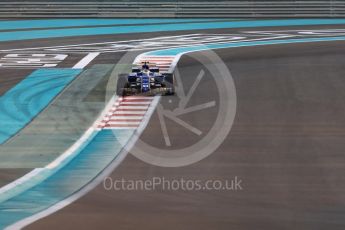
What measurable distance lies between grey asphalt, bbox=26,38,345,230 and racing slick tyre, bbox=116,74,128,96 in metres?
1.16

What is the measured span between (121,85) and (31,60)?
18.8 ft

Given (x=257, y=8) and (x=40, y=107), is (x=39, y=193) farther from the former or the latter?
(x=257, y=8)

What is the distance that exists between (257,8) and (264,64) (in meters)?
11.4

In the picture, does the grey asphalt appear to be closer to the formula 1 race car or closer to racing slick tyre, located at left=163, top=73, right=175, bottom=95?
racing slick tyre, located at left=163, top=73, right=175, bottom=95

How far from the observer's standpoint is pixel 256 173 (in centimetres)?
1073

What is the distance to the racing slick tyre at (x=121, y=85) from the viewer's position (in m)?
16.5

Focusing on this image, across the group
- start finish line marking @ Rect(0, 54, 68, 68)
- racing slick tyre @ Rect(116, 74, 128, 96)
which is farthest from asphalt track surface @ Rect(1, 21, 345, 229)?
start finish line marking @ Rect(0, 54, 68, 68)

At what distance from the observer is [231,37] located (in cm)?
2577

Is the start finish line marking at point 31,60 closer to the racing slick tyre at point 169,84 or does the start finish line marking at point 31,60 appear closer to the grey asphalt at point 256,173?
the racing slick tyre at point 169,84

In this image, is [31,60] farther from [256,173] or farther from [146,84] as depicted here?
[256,173]

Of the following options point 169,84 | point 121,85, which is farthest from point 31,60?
point 169,84

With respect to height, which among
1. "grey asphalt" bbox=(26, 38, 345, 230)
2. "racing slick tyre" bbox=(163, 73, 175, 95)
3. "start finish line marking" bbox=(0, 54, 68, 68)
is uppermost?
"start finish line marking" bbox=(0, 54, 68, 68)

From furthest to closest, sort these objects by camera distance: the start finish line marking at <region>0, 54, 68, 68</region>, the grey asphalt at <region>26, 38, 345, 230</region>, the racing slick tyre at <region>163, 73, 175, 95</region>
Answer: the start finish line marking at <region>0, 54, 68, 68</region> → the racing slick tyre at <region>163, 73, 175, 95</region> → the grey asphalt at <region>26, 38, 345, 230</region>

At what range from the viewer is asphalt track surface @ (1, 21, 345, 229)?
8883 millimetres
